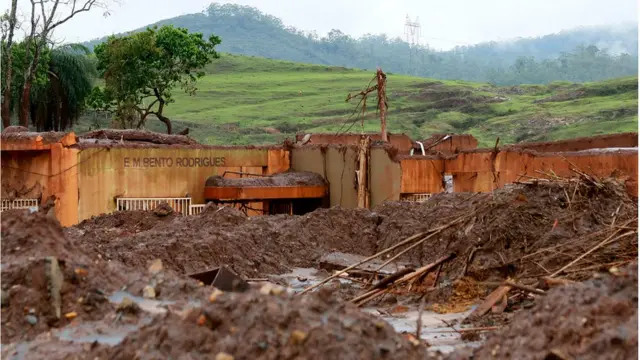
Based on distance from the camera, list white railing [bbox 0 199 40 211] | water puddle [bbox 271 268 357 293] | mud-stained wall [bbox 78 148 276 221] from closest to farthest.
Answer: water puddle [bbox 271 268 357 293]
white railing [bbox 0 199 40 211]
mud-stained wall [bbox 78 148 276 221]

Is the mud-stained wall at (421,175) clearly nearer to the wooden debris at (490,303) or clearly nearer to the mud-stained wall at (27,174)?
the mud-stained wall at (27,174)

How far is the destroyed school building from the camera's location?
22.8 metres

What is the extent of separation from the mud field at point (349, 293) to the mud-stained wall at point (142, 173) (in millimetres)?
6465

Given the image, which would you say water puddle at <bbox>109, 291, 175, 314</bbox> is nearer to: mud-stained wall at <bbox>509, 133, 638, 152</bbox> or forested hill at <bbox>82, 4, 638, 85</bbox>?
mud-stained wall at <bbox>509, 133, 638, 152</bbox>

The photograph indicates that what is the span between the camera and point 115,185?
77.9ft

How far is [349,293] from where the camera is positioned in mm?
12656

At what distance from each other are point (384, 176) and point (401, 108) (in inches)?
2029

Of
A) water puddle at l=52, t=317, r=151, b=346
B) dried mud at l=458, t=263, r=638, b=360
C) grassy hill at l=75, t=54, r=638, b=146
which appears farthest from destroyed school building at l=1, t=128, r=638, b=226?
grassy hill at l=75, t=54, r=638, b=146

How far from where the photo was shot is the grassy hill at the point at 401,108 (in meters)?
61.9

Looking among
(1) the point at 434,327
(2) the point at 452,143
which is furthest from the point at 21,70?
(1) the point at 434,327

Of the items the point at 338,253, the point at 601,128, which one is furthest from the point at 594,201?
the point at 601,128

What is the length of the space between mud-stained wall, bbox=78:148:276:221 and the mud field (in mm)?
6465

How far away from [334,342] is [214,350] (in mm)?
762

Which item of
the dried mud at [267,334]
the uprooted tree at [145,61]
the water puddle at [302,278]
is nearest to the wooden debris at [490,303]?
the water puddle at [302,278]
